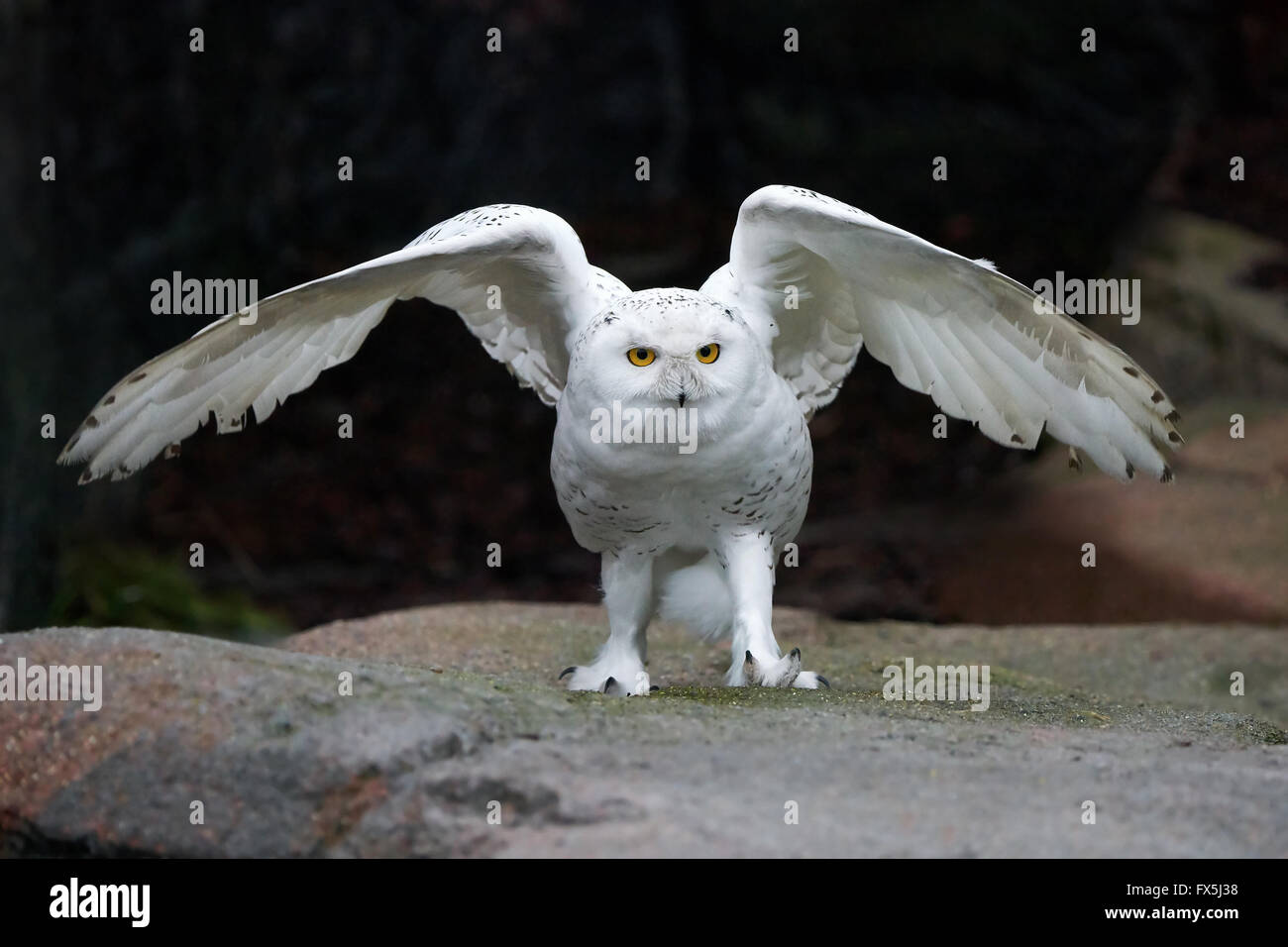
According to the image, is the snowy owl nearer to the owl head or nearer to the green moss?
the owl head

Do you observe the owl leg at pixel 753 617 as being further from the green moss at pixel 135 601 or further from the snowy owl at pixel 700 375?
the green moss at pixel 135 601

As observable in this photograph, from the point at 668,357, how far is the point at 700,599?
3.20 feet

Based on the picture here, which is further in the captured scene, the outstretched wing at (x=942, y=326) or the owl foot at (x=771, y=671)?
the owl foot at (x=771, y=671)

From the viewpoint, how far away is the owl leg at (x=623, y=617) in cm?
468

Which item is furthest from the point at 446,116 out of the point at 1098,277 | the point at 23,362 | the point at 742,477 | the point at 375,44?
the point at 742,477

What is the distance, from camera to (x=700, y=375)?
13.3 feet

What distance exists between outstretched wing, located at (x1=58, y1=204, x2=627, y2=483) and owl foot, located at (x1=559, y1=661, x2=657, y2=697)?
1059mm

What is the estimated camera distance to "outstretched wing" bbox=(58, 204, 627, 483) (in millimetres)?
4094

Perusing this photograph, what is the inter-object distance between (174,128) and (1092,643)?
247 inches

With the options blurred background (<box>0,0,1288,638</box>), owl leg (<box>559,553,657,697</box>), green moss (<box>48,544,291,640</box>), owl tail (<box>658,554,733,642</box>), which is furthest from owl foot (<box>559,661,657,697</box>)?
blurred background (<box>0,0,1288,638</box>)

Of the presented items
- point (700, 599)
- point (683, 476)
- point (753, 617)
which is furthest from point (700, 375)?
point (700, 599)

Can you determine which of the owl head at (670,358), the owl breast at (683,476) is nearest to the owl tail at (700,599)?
the owl breast at (683,476)

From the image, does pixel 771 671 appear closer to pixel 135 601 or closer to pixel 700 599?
pixel 700 599

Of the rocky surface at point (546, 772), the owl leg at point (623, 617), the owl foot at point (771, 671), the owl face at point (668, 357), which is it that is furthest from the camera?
the owl leg at point (623, 617)
